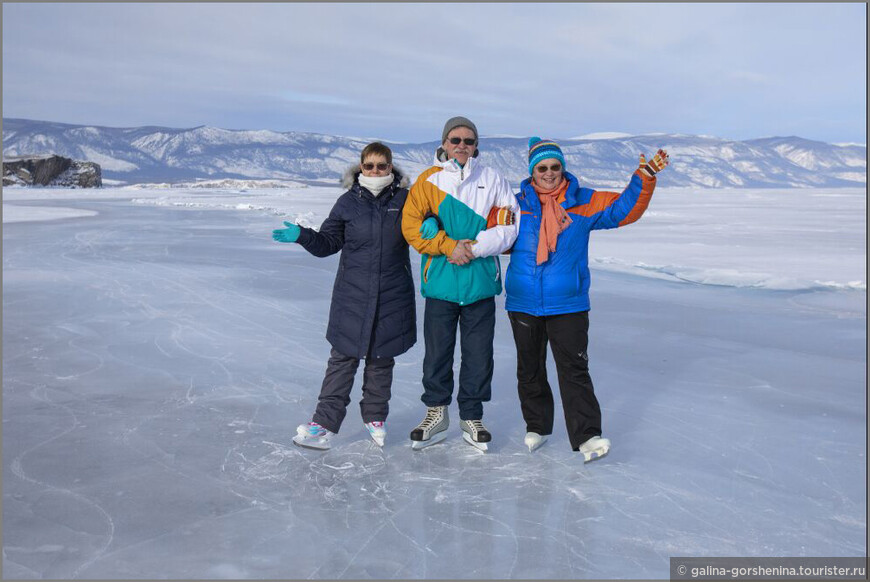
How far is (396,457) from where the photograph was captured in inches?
125

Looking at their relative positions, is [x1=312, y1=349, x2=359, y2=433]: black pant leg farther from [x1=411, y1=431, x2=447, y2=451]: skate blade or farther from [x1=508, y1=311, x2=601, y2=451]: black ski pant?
[x1=508, y1=311, x2=601, y2=451]: black ski pant

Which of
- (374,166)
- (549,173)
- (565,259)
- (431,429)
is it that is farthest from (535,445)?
(374,166)

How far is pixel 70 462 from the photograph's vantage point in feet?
9.91

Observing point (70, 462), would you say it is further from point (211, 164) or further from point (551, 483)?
point (211, 164)

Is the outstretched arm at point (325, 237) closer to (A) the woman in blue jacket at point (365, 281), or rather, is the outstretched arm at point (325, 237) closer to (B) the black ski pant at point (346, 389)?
(A) the woman in blue jacket at point (365, 281)

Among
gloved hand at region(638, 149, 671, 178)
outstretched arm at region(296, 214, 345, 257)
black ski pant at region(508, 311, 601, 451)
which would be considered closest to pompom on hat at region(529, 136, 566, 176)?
gloved hand at region(638, 149, 671, 178)

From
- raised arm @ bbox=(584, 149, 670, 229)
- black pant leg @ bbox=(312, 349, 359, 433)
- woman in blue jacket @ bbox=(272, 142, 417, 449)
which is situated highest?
raised arm @ bbox=(584, 149, 670, 229)

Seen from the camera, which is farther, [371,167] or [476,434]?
[476,434]

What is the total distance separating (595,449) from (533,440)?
299 millimetres

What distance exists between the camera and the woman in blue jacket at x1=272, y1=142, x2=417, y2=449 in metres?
3.15

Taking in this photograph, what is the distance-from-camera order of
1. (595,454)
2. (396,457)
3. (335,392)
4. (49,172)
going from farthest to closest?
(49,172)
(335,392)
(396,457)
(595,454)

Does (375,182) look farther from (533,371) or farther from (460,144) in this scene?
(533,371)

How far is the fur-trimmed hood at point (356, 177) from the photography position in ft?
10.4

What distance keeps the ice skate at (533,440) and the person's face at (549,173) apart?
3.85ft
